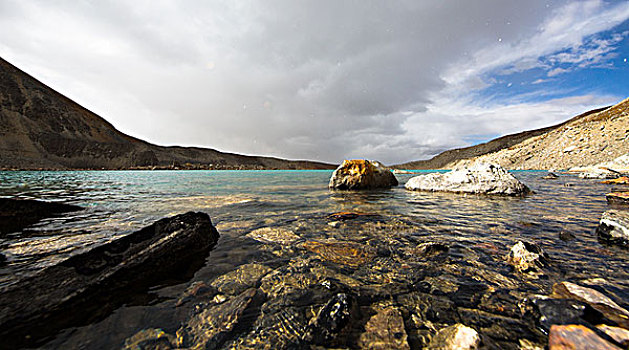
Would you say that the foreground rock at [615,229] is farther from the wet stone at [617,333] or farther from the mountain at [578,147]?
the mountain at [578,147]

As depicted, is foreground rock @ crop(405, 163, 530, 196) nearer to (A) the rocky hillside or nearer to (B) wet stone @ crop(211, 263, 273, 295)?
(B) wet stone @ crop(211, 263, 273, 295)

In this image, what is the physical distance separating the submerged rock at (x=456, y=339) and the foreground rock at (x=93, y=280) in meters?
3.21

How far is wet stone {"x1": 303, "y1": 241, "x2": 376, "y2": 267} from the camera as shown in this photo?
11.3 ft

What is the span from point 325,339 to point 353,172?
1359cm

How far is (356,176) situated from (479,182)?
6.82 metres

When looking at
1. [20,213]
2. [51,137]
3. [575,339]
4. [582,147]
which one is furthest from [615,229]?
[51,137]

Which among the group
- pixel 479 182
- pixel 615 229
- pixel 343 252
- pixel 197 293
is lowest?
pixel 197 293

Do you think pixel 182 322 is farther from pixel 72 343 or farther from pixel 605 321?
pixel 605 321

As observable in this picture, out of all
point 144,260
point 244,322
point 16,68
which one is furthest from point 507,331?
point 16,68

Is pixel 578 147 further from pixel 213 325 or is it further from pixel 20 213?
pixel 20 213

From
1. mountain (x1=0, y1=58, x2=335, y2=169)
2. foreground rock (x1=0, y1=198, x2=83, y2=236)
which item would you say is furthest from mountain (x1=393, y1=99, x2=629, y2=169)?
mountain (x1=0, y1=58, x2=335, y2=169)

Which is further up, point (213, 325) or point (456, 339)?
point (456, 339)

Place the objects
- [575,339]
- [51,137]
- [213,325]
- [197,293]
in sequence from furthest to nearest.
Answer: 1. [51,137]
2. [197,293]
3. [213,325]
4. [575,339]

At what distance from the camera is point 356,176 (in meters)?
14.9
